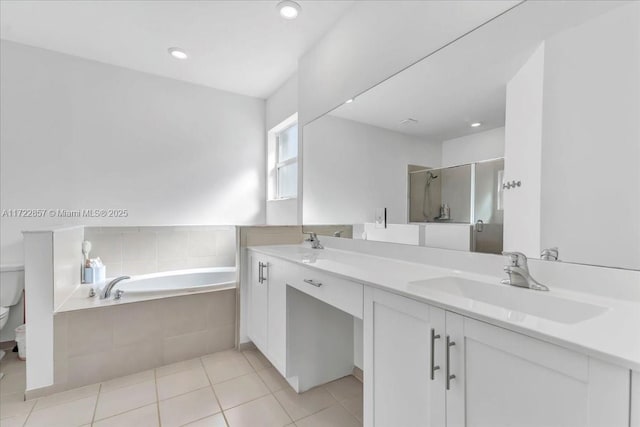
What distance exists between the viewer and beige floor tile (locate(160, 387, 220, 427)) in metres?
1.54

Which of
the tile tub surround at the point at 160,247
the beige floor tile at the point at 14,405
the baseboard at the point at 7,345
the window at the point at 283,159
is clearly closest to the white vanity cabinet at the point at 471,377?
the beige floor tile at the point at 14,405

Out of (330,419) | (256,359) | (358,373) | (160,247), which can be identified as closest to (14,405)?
(256,359)

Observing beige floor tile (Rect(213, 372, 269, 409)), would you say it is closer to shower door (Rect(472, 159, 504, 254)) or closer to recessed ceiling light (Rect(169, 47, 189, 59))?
shower door (Rect(472, 159, 504, 254))

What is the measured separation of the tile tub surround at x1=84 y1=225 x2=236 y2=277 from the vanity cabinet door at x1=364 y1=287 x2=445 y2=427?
250cm

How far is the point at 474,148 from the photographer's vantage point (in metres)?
1.26

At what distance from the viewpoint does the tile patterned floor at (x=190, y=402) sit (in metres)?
1.52

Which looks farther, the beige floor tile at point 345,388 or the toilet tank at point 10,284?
the toilet tank at point 10,284

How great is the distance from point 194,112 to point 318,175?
1.79 metres

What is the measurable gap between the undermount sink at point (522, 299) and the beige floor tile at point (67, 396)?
6.98 ft

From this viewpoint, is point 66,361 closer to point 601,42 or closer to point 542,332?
point 542,332

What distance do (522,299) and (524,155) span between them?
1.74 feet

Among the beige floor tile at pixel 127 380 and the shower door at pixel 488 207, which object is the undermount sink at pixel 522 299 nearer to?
the shower door at pixel 488 207

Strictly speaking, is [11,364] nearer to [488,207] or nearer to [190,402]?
[190,402]

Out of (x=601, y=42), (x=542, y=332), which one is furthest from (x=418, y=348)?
(x=601, y=42)
